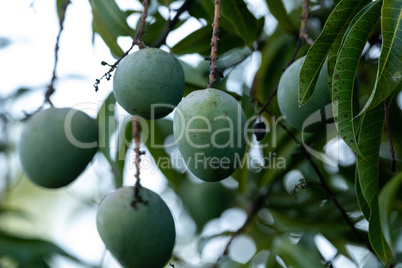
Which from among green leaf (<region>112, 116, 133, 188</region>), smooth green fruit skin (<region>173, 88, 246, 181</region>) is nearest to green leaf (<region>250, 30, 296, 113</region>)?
green leaf (<region>112, 116, 133, 188</region>)

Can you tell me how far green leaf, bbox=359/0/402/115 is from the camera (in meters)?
0.77

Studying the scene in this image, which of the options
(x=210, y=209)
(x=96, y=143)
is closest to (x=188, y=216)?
(x=210, y=209)

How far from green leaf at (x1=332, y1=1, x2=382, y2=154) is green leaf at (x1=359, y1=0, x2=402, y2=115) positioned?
0.05 meters

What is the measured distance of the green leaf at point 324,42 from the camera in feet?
2.93

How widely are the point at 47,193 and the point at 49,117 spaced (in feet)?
7.65

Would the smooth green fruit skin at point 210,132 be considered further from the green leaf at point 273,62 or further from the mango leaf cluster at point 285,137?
the green leaf at point 273,62

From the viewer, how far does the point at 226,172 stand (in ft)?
2.93

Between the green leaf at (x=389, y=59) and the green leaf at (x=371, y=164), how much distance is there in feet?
0.50

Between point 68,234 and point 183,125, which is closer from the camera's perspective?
point 183,125

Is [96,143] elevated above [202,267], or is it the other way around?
[96,143]

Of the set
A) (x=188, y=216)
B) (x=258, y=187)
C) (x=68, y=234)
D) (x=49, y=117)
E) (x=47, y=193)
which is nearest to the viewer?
(x=49, y=117)

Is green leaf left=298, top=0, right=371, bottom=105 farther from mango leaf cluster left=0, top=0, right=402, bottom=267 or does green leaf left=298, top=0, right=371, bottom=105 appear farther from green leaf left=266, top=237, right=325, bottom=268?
green leaf left=266, top=237, right=325, bottom=268

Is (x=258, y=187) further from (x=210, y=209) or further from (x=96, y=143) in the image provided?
(x=96, y=143)

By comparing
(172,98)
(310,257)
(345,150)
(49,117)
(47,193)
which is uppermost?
(172,98)
